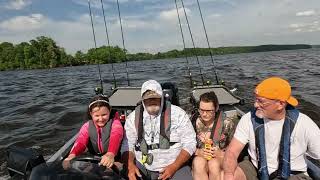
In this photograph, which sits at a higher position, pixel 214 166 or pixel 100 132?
pixel 100 132

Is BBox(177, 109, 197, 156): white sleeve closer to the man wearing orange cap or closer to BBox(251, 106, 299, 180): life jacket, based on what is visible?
the man wearing orange cap

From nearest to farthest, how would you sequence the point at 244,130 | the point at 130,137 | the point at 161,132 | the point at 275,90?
1. the point at 275,90
2. the point at 244,130
3. the point at 161,132
4. the point at 130,137

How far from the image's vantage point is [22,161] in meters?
3.00

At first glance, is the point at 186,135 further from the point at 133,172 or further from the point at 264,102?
the point at 264,102

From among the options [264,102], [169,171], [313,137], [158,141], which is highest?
[264,102]

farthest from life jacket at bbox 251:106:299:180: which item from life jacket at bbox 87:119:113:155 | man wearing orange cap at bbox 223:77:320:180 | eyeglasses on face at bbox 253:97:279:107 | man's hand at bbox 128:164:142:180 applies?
life jacket at bbox 87:119:113:155

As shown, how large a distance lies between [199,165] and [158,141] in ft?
1.75

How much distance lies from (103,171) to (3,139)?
758 centimetres

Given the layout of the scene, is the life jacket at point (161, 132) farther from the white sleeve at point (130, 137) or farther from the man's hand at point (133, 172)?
the man's hand at point (133, 172)

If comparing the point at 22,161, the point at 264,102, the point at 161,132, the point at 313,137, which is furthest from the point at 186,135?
the point at 22,161

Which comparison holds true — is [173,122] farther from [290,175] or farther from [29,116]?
[29,116]

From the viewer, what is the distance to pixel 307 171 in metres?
3.78

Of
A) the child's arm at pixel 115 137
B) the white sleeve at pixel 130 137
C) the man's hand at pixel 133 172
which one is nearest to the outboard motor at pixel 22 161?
the child's arm at pixel 115 137

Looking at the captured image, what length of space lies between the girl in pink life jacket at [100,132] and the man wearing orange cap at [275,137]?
4.19ft
